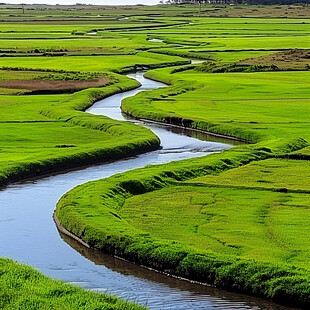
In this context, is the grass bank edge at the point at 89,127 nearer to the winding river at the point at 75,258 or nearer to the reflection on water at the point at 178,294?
the winding river at the point at 75,258

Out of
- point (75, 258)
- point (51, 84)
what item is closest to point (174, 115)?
point (51, 84)

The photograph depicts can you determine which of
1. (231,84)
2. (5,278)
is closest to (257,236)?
(5,278)

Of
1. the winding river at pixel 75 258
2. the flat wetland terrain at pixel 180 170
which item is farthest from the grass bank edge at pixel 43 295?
the winding river at pixel 75 258

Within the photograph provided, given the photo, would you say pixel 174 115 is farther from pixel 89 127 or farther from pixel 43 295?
pixel 43 295

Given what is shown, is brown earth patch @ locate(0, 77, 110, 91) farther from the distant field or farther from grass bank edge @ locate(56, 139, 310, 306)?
grass bank edge @ locate(56, 139, 310, 306)

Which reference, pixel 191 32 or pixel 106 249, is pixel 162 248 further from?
pixel 191 32
